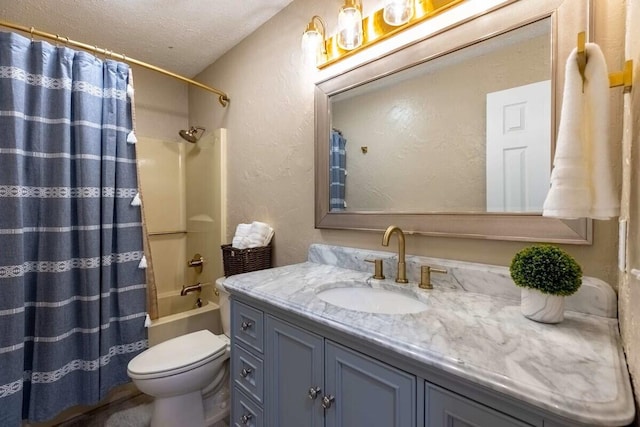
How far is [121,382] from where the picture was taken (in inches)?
66.0

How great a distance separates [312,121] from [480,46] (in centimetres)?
80

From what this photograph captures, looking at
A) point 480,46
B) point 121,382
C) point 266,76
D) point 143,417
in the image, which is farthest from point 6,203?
point 480,46

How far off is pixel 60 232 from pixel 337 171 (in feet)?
4.62

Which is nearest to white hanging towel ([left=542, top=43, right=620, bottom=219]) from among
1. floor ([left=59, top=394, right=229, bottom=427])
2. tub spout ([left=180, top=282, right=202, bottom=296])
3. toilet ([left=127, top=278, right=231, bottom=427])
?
toilet ([left=127, top=278, right=231, bottom=427])

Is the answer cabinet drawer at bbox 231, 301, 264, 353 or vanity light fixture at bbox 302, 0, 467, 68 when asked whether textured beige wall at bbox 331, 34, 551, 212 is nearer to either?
vanity light fixture at bbox 302, 0, 467, 68

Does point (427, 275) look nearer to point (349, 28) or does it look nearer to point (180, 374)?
point (349, 28)

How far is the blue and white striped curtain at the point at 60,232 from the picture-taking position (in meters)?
1.35

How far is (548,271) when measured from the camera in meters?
0.69

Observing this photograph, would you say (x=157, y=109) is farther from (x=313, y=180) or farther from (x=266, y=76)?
(x=313, y=180)

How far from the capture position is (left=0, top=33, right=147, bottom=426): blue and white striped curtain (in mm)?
1349

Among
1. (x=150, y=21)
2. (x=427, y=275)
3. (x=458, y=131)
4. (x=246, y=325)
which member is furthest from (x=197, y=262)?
(x=458, y=131)

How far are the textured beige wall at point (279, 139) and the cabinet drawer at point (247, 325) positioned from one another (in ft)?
1.75

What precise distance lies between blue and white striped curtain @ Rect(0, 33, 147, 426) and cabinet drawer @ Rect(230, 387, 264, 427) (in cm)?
91

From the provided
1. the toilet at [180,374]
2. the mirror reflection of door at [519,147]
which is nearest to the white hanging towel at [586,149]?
the mirror reflection of door at [519,147]
